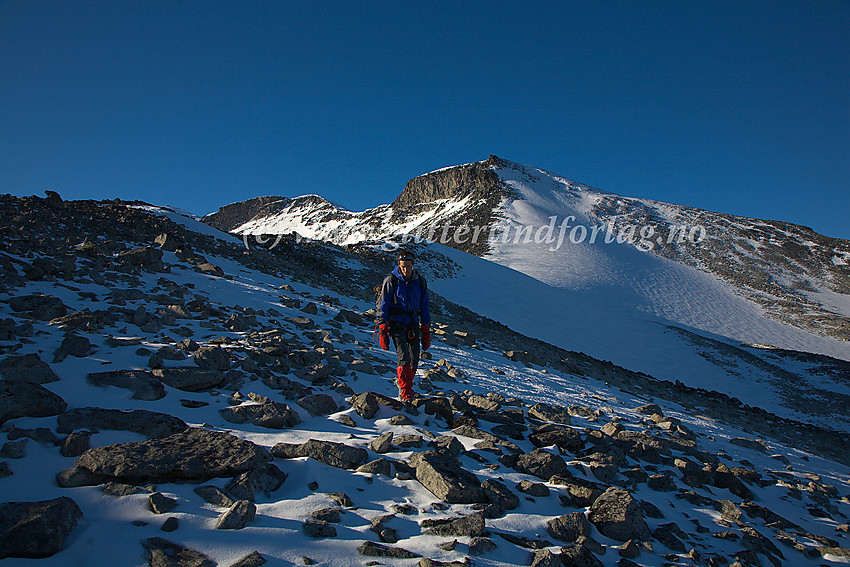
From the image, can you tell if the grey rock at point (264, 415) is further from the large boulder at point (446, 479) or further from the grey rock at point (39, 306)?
the grey rock at point (39, 306)

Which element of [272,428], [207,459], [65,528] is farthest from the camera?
[272,428]

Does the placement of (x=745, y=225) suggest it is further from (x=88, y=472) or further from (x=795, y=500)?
(x=88, y=472)

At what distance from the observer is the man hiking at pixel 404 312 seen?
608cm

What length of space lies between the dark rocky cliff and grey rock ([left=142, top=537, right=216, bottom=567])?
17093 cm

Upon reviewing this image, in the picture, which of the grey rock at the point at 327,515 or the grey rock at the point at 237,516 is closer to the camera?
the grey rock at the point at 237,516

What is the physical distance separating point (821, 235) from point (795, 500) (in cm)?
10220

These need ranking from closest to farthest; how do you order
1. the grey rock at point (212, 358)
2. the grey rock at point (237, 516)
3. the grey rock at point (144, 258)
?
the grey rock at point (237, 516)
the grey rock at point (212, 358)
the grey rock at point (144, 258)

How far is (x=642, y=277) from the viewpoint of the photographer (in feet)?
147

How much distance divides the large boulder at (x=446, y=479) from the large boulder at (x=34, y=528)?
2.58 metres

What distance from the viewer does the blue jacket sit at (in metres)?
6.11

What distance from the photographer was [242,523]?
9.07 feet

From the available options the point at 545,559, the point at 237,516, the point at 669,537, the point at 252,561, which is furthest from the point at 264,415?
the point at 669,537

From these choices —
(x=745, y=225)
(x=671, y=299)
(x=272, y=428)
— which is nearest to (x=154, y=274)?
(x=272, y=428)

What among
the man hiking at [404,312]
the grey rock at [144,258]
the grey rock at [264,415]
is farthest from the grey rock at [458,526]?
the grey rock at [144,258]
